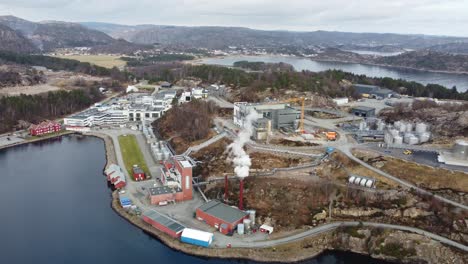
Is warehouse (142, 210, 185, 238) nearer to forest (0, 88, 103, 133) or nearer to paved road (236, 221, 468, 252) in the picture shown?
paved road (236, 221, 468, 252)

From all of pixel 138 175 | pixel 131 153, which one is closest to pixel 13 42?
pixel 131 153

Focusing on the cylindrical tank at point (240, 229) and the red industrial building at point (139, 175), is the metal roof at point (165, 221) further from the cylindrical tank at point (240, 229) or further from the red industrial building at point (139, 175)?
the red industrial building at point (139, 175)

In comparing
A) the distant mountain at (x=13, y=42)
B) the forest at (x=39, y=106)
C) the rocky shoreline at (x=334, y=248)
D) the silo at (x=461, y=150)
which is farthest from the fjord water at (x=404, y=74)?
the rocky shoreline at (x=334, y=248)

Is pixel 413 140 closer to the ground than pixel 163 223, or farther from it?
farther from it

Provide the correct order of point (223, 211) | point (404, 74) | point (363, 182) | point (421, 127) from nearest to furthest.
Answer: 1. point (223, 211)
2. point (363, 182)
3. point (421, 127)
4. point (404, 74)

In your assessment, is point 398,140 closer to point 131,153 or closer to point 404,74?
point 131,153

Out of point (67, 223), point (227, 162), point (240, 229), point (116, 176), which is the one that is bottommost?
point (67, 223)

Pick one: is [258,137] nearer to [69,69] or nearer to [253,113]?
[253,113]

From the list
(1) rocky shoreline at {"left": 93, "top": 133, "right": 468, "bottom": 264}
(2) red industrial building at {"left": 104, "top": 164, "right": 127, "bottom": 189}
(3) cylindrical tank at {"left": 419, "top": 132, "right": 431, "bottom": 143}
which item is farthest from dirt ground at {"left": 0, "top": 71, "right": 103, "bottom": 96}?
(3) cylindrical tank at {"left": 419, "top": 132, "right": 431, "bottom": 143}
